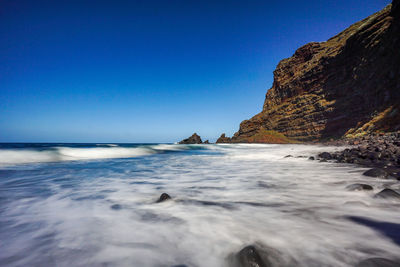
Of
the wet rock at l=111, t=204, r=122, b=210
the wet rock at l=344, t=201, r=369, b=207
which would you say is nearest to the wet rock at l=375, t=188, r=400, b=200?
the wet rock at l=344, t=201, r=369, b=207

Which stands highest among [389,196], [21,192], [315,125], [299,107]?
[299,107]

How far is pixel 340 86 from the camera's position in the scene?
94.2 feet

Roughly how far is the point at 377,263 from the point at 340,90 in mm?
35703

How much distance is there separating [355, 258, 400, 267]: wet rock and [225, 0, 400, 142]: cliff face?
1831 cm

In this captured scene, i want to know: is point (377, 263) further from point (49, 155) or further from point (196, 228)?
point (49, 155)

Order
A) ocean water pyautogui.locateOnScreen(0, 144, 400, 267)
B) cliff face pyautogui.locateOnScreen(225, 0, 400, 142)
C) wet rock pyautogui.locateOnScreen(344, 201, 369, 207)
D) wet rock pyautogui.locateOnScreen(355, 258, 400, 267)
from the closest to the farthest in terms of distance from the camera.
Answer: wet rock pyautogui.locateOnScreen(355, 258, 400, 267) → ocean water pyautogui.locateOnScreen(0, 144, 400, 267) → wet rock pyautogui.locateOnScreen(344, 201, 369, 207) → cliff face pyautogui.locateOnScreen(225, 0, 400, 142)

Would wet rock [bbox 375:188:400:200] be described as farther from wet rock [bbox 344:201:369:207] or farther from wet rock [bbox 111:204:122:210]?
wet rock [bbox 111:204:122:210]

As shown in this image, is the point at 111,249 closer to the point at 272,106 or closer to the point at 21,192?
the point at 21,192

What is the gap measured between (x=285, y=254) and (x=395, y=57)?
24935 millimetres

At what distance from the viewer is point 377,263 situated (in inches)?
37.3

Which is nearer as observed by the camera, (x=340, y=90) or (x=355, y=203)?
(x=355, y=203)

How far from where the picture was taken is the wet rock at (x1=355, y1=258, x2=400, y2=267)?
94 cm

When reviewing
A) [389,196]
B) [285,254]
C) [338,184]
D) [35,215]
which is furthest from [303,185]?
[35,215]

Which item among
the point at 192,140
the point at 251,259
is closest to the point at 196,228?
the point at 251,259
